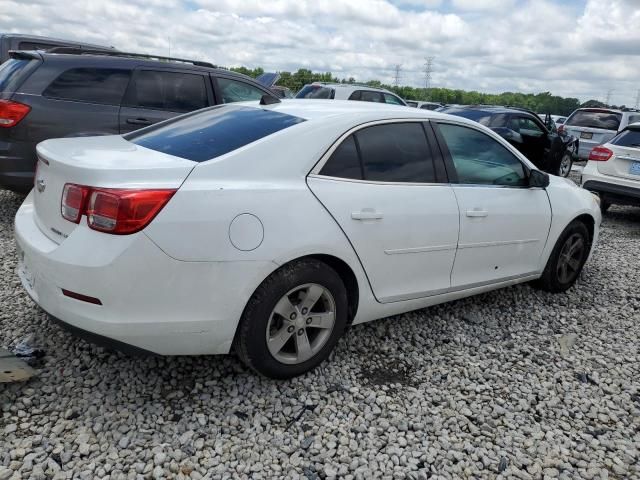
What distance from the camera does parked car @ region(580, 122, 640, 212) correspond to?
7586 mm

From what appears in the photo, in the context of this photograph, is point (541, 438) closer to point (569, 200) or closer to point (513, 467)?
point (513, 467)

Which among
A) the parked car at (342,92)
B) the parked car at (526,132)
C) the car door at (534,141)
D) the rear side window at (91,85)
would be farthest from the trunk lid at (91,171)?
the parked car at (342,92)

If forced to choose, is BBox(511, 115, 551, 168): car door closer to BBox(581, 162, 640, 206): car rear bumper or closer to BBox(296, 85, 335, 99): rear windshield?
BBox(581, 162, 640, 206): car rear bumper

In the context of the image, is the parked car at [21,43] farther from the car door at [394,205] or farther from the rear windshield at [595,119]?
the rear windshield at [595,119]

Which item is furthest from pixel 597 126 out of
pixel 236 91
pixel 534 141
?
pixel 236 91

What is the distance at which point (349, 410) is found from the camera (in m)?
2.84

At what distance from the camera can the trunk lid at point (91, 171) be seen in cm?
245

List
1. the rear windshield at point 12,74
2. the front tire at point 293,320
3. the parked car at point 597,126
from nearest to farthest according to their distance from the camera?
1. the front tire at point 293,320
2. the rear windshield at point 12,74
3. the parked car at point 597,126

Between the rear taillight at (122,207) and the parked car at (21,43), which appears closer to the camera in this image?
the rear taillight at (122,207)

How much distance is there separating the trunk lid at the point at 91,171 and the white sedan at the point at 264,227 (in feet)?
0.03

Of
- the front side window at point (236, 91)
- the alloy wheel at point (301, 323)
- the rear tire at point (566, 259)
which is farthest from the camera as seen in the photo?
the front side window at point (236, 91)

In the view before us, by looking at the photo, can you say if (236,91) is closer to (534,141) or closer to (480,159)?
(480,159)

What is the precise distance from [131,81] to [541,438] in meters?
5.19

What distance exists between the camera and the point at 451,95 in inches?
3292
